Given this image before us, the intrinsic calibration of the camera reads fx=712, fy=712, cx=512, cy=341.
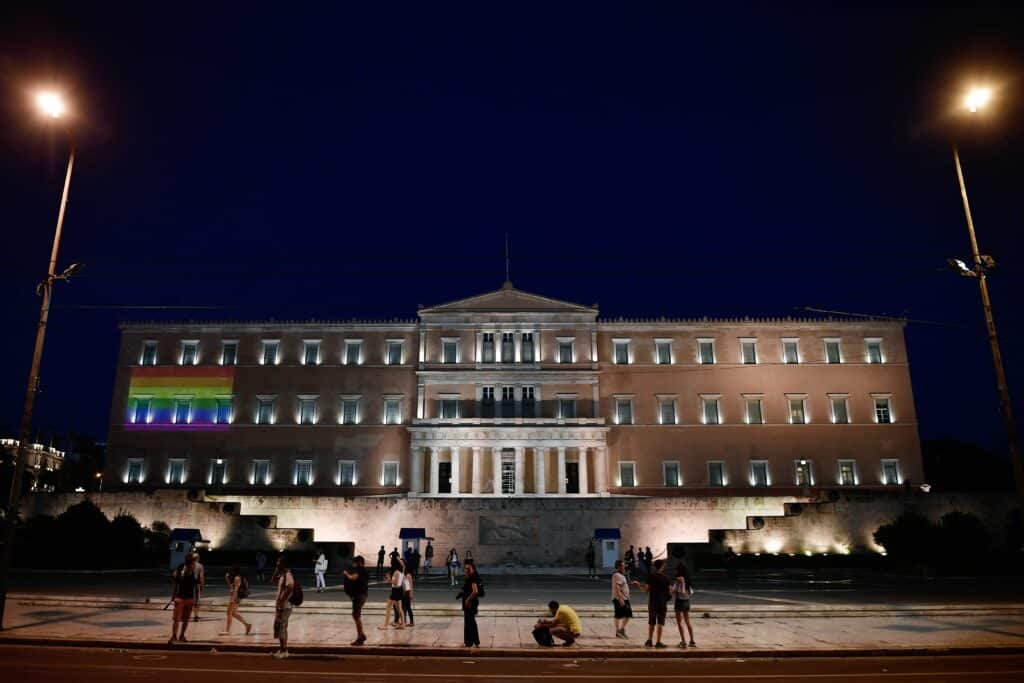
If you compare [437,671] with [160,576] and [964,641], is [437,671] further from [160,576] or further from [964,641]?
[160,576]

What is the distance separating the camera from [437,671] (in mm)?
11414

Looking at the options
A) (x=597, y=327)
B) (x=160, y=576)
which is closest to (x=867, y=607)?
(x=160, y=576)

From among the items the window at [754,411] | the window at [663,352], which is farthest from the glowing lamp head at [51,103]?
the window at [754,411]

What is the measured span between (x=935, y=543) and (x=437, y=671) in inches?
1203

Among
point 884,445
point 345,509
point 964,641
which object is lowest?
point 964,641

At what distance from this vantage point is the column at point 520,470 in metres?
49.5

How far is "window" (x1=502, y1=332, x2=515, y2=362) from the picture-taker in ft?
177

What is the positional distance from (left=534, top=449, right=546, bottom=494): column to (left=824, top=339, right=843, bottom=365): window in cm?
2296

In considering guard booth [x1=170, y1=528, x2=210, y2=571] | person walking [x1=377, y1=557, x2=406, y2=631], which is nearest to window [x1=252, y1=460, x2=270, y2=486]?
guard booth [x1=170, y1=528, x2=210, y2=571]

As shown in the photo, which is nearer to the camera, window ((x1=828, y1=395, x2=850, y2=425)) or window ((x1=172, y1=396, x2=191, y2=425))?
window ((x1=828, y1=395, x2=850, y2=425))

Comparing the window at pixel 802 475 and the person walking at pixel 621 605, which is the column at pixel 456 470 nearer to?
the window at pixel 802 475

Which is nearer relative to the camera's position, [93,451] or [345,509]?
[345,509]

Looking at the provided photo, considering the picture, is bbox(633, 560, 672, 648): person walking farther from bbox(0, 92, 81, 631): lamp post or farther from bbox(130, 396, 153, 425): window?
bbox(130, 396, 153, 425): window

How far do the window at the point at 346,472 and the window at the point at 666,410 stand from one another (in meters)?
22.9
